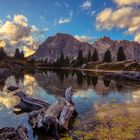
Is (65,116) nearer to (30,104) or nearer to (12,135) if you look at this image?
(12,135)

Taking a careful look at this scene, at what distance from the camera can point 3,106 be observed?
2905 cm

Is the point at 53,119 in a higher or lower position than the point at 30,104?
higher

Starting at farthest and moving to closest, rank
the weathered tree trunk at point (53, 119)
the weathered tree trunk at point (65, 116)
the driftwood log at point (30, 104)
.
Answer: the driftwood log at point (30, 104) < the weathered tree trunk at point (65, 116) < the weathered tree trunk at point (53, 119)

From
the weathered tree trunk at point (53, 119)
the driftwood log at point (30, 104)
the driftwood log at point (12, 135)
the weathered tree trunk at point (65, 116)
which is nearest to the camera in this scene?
the driftwood log at point (12, 135)

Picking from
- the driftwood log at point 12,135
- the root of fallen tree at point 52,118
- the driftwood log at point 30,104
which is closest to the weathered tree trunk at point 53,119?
the root of fallen tree at point 52,118

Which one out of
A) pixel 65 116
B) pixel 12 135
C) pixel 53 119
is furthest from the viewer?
pixel 65 116

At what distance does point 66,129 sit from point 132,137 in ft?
16.8

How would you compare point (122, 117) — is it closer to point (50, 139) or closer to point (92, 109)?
point (92, 109)

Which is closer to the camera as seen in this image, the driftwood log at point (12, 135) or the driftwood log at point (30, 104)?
the driftwood log at point (12, 135)

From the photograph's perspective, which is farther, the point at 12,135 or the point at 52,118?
the point at 52,118

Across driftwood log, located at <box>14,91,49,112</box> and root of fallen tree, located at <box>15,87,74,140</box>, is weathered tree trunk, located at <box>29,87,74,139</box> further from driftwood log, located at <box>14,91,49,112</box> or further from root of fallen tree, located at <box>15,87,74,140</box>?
driftwood log, located at <box>14,91,49,112</box>

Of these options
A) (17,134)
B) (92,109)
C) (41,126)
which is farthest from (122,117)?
(17,134)

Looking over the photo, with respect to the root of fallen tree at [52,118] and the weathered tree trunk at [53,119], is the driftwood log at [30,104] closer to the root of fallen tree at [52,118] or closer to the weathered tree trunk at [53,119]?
the root of fallen tree at [52,118]

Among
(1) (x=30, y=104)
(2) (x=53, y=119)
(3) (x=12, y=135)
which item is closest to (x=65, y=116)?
(2) (x=53, y=119)
